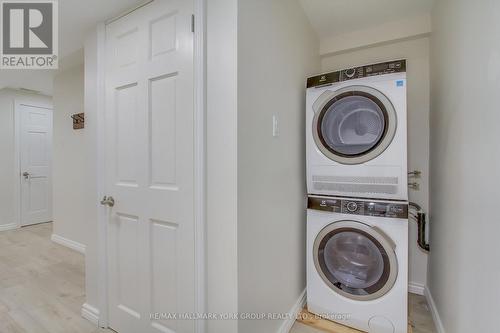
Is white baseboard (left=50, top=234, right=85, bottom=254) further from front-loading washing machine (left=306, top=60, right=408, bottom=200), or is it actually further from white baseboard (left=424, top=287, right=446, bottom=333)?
white baseboard (left=424, top=287, right=446, bottom=333)

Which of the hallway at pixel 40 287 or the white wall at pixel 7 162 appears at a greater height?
the white wall at pixel 7 162

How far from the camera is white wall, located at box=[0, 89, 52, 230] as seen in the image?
3.79 meters

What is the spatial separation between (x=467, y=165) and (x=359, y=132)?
2.14ft

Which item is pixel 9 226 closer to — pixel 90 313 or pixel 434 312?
pixel 90 313

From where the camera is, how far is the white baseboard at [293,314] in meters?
1.59

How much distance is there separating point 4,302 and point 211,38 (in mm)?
2661

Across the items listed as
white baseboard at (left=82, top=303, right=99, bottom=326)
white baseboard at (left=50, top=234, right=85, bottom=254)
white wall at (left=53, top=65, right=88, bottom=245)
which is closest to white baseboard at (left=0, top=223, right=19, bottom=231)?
white baseboard at (left=50, top=234, right=85, bottom=254)

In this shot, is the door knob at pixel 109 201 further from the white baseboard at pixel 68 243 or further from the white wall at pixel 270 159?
the white baseboard at pixel 68 243

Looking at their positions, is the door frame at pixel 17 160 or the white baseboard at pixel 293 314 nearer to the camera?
the white baseboard at pixel 293 314

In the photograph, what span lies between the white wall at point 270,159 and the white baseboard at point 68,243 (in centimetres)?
275

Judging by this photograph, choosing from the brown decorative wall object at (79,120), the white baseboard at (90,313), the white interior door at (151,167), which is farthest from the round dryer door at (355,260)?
the brown decorative wall object at (79,120)

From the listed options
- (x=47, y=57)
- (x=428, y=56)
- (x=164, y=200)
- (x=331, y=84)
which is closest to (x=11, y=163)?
(x=47, y=57)

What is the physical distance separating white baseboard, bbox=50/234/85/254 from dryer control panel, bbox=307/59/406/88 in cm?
334

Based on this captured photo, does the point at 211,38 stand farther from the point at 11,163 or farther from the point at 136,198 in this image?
the point at 11,163
